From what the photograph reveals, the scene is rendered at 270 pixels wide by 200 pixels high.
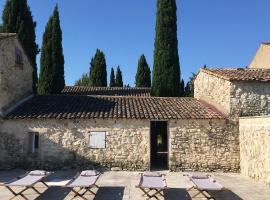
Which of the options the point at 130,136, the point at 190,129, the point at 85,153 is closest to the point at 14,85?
the point at 85,153

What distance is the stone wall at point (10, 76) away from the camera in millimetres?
15727

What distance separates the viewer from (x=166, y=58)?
917 inches

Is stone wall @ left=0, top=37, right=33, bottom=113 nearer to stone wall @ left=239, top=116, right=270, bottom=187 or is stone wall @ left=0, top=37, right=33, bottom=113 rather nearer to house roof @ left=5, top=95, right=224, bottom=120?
house roof @ left=5, top=95, right=224, bottom=120

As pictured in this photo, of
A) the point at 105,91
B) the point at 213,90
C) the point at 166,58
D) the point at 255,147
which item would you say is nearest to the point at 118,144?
the point at 213,90

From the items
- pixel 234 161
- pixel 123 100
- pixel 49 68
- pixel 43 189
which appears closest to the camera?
pixel 43 189

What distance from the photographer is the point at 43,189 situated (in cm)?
1106

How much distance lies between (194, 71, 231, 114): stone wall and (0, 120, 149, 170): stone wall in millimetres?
3889

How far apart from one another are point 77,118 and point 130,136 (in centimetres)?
261

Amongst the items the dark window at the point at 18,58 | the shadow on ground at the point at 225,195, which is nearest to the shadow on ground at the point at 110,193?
the shadow on ground at the point at 225,195

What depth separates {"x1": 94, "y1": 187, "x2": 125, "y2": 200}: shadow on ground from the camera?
33.4 feet

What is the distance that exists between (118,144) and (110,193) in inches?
192

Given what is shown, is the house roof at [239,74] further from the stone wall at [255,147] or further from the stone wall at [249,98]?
the stone wall at [255,147]

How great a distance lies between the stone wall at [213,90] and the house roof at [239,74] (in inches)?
10.7

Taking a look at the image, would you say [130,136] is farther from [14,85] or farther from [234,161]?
[14,85]
